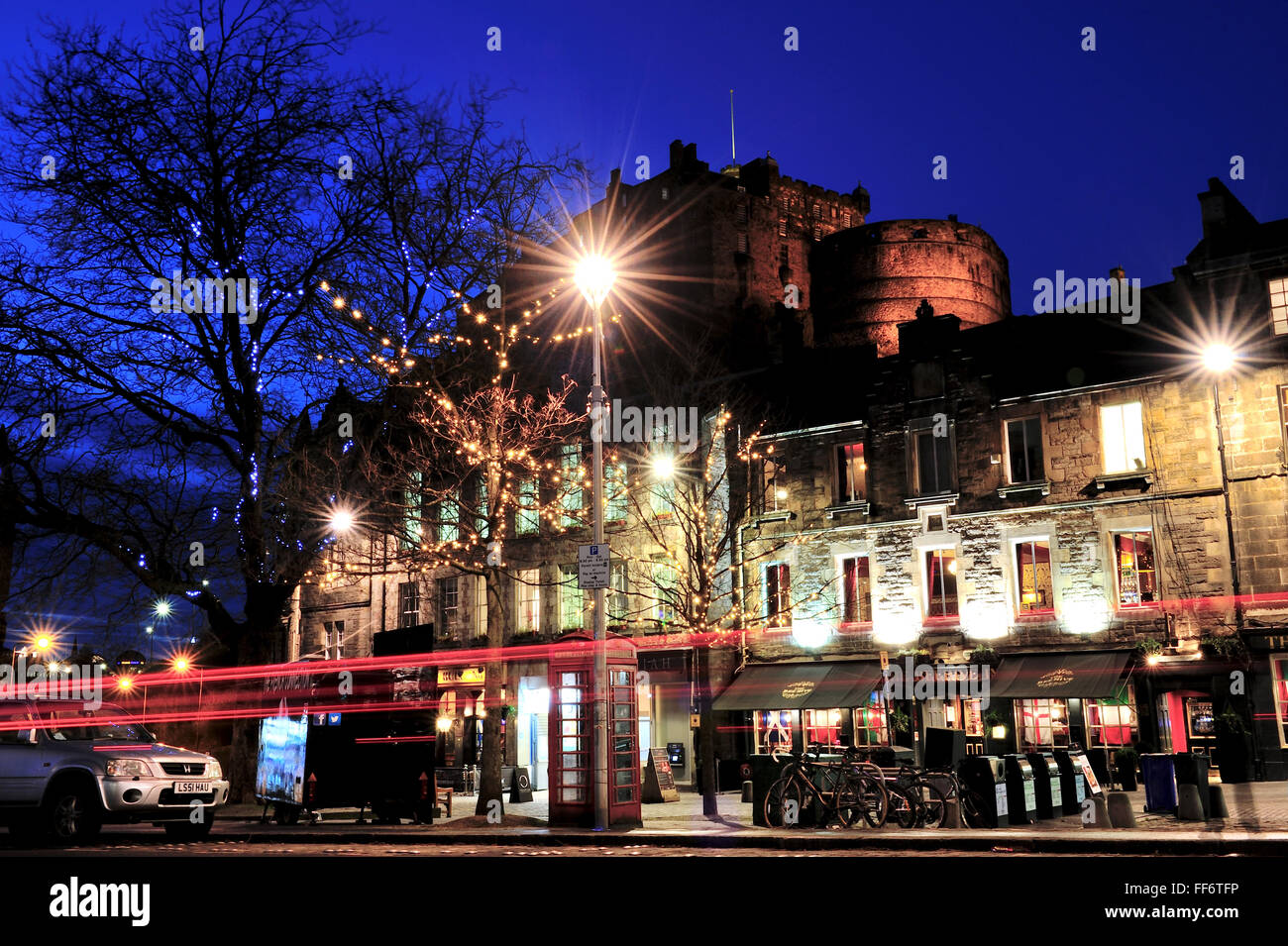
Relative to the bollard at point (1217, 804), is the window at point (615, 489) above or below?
above

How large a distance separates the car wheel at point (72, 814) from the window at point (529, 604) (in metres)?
20.3

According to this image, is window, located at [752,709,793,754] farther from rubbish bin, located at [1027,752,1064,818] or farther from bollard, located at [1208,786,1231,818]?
bollard, located at [1208,786,1231,818]

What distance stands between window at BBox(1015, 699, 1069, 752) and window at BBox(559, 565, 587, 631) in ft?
44.5

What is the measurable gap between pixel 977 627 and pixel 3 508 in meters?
22.2

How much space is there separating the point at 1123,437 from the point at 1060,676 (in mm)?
5760

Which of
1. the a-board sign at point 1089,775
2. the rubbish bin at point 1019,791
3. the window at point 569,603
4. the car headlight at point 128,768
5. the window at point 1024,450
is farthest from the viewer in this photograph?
the window at point 569,603

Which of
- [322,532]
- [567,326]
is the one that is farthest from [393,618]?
[322,532]

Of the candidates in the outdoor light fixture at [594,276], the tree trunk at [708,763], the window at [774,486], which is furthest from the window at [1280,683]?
the outdoor light fixture at [594,276]

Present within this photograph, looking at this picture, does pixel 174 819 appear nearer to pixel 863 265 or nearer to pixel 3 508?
pixel 3 508

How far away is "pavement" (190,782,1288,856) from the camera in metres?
14.5

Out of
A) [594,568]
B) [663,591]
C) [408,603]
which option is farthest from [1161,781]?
[408,603]

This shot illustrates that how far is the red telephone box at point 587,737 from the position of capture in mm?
18781

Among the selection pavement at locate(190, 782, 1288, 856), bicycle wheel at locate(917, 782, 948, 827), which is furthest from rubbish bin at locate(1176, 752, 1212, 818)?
bicycle wheel at locate(917, 782, 948, 827)

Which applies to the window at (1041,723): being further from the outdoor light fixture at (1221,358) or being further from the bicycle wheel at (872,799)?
the bicycle wheel at (872,799)
